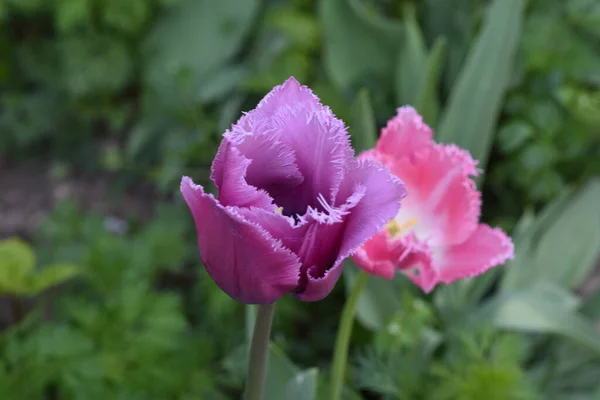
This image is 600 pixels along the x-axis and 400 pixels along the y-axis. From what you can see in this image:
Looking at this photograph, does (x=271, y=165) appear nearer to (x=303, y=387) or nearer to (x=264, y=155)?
(x=264, y=155)

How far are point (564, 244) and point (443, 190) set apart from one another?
0.67m

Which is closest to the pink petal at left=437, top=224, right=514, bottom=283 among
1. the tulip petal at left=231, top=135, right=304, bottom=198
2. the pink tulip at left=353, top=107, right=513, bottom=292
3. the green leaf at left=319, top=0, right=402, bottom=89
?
the pink tulip at left=353, top=107, right=513, bottom=292

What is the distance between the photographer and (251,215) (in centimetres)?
37

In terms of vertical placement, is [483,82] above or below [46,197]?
above

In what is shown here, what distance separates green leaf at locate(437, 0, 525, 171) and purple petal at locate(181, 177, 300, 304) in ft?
2.30

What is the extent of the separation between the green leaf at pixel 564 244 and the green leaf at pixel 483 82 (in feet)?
0.81

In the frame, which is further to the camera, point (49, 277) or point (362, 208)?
point (49, 277)

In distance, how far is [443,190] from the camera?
2.18 ft

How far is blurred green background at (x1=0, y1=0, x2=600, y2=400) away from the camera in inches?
37.1

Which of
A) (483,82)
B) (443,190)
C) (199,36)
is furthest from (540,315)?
(199,36)

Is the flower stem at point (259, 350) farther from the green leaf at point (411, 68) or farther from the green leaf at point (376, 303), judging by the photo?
the green leaf at point (411, 68)

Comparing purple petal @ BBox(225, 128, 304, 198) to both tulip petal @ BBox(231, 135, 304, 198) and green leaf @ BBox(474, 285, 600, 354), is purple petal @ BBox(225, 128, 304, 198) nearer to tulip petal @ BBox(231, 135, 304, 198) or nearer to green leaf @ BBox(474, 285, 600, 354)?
tulip petal @ BBox(231, 135, 304, 198)

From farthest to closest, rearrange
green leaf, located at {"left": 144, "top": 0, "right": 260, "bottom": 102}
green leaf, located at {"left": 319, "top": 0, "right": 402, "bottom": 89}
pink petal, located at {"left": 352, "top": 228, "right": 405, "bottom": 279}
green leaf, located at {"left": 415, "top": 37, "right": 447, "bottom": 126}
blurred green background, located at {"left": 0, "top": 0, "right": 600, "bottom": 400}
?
green leaf, located at {"left": 144, "top": 0, "right": 260, "bottom": 102}
green leaf, located at {"left": 319, "top": 0, "right": 402, "bottom": 89}
green leaf, located at {"left": 415, "top": 37, "right": 447, "bottom": 126}
blurred green background, located at {"left": 0, "top": 0, "right": 600, "bottom": 400}
pink petal, located at {"left": 352, "top": 228, "right": 405, "bottom": 279}

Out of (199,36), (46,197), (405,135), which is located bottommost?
(46,197)
